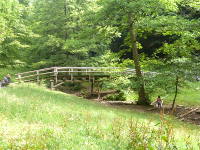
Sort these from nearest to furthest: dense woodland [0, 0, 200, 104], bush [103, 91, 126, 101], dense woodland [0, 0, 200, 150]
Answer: dense woodland [0, 0, 200, 150], dense woodland [0, 0, 200, 104], bush [103, 91, 126, 101]

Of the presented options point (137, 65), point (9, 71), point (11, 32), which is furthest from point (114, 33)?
point (9, 71)

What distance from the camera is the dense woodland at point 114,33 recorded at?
17.6 meters

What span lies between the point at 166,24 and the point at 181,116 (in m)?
6.76

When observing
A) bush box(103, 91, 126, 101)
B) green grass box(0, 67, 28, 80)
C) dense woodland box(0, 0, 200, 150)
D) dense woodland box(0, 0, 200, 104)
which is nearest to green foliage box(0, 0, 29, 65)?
dense woodland box(0, 0, 200, 104)

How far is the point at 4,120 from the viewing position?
825cm

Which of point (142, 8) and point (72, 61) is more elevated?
point (142, 8)

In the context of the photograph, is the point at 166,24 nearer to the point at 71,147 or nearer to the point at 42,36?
the point at 71,147

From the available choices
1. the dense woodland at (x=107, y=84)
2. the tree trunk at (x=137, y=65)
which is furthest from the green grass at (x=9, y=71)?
the tree trunk at (x=137, y=65)

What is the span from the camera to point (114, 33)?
20.9 m

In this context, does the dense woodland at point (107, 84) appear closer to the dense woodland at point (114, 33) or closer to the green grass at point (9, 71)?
the dense woodland at point (114, 33)

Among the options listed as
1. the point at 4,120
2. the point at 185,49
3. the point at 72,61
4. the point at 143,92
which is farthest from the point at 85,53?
the point at 4,120

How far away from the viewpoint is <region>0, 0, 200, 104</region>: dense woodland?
57.7ft

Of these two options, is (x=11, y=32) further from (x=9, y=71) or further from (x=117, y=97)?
(x=117, y=97)

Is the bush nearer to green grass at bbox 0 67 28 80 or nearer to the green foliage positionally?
the green foliage
